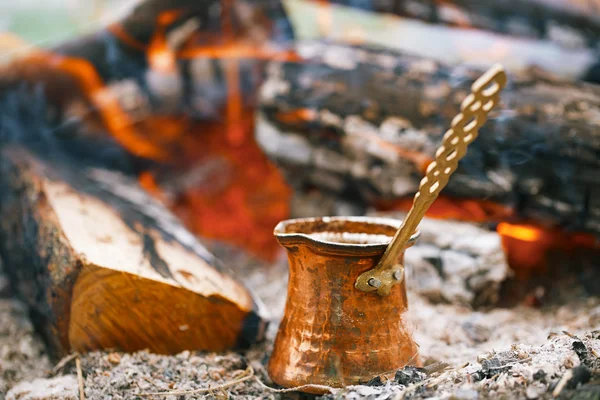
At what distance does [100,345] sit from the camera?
1708 mm

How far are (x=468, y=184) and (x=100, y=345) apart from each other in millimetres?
1762

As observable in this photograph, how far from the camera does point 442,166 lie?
4.00ft

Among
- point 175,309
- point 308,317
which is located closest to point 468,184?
point 308,317

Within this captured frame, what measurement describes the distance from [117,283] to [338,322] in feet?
2.57

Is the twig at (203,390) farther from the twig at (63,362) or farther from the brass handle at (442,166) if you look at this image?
the brass handle at (442,166)

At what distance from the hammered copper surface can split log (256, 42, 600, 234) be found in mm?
1085

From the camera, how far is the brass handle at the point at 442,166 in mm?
1113

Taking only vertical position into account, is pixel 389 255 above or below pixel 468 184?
below

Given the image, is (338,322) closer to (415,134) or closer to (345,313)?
Result: (345,313)

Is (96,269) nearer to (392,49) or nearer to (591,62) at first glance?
(392,49)

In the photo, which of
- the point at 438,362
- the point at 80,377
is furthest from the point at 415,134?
the point at 80,377

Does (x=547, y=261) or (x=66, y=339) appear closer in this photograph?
(x=66, y=339)

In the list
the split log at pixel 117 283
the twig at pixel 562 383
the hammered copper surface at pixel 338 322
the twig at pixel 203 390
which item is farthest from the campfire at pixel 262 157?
the twig at pixel 562 383

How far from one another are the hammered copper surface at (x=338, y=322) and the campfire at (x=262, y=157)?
0.43 m
